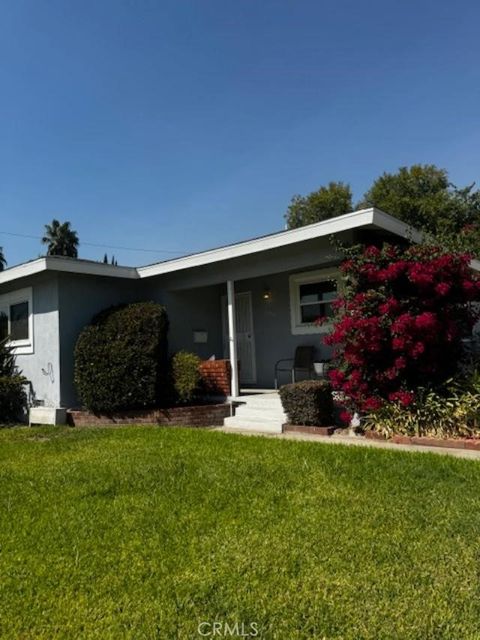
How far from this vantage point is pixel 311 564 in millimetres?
2670

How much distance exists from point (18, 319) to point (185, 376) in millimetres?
4479

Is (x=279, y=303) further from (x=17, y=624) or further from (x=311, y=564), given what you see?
(x=17, y=624)

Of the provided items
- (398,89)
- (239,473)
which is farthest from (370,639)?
(398,89)

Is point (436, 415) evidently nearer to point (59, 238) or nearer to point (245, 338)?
point (245, 338)

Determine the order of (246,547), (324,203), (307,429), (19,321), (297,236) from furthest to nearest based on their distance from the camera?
(324,203)
(19,321)
(297,236)
(307,429)
(246,547)

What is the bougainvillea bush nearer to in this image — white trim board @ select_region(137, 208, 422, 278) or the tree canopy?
white trim board @ select_region(137, 208, 422, 278)

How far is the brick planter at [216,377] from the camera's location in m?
8.76

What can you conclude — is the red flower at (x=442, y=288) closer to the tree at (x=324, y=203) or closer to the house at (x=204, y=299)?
the house at (x=204, y=299)

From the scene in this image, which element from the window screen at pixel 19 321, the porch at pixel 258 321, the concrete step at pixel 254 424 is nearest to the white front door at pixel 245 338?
the porch at pixel 258 321

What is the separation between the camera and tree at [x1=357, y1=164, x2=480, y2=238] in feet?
80.7

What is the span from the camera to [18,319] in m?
10.1

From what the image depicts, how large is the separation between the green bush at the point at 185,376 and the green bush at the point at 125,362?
0.65 feet

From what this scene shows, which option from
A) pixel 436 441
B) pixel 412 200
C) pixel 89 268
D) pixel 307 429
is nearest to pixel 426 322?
pixel 436 441

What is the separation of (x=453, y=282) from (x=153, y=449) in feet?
→ 14.4
